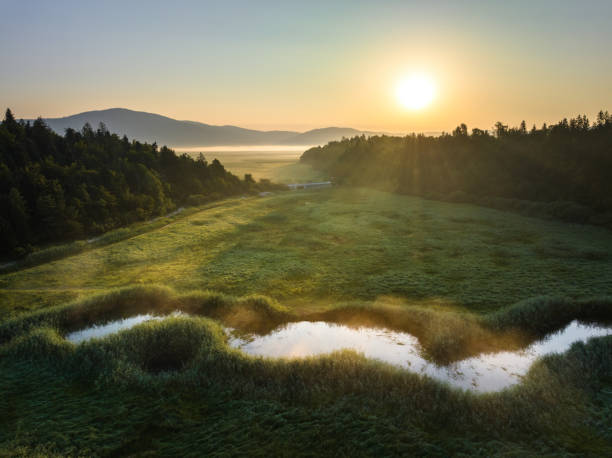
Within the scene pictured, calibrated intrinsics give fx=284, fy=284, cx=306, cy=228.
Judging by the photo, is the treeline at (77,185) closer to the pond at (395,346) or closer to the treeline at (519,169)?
the pond at (395,346)

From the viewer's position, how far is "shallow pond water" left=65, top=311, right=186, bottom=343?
2083cm

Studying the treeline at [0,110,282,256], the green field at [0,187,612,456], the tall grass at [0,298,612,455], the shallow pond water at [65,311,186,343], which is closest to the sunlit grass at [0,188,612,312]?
the green field at [0,187,612,456]

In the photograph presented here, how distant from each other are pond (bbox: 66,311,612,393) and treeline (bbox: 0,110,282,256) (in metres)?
36.0

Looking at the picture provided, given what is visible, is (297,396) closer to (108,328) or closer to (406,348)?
(406,348)

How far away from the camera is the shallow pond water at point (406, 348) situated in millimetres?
16391

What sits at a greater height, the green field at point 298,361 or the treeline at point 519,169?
the treeline at point 519,169

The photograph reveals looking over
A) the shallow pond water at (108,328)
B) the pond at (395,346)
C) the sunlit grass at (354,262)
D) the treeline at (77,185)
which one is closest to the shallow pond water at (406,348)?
the pond at (395,346)

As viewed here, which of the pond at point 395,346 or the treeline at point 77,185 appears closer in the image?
the pond at point 395,346

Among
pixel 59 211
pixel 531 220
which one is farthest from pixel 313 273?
pixel 531 220

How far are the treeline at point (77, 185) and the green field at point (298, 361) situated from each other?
425 inches

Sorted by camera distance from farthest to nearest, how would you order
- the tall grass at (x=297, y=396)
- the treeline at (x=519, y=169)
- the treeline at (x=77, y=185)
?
the treeline at (x=519, y=169), the treeline at (x=77, y=185), the tall grass at (x=297, y=396)

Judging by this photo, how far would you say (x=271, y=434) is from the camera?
12156 mm

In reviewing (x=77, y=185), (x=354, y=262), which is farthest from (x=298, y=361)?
(x=77, y=185)

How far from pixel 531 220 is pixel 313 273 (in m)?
49.5
